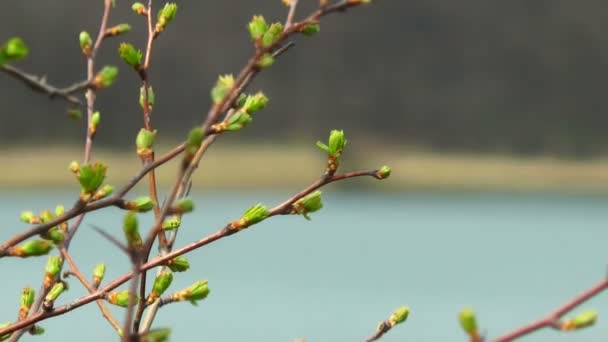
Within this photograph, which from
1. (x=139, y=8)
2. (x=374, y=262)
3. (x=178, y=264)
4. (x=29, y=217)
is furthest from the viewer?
(x=374, y=262)

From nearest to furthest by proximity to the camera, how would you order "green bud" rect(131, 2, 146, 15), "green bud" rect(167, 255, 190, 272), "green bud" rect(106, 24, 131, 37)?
"green bud" rect(167, 255, 190, 272) → "green bud" rect(106, 24, 131, 37) → "green bud" rect(131, 2, 146, 15)

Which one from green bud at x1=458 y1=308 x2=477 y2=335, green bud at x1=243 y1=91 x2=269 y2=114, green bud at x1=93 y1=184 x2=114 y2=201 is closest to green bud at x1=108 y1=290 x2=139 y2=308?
green bud at x1=93 y1=184 x2=114 y2=201

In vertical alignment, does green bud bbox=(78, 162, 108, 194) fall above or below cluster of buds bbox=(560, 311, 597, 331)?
above

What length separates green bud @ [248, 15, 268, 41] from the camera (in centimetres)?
104

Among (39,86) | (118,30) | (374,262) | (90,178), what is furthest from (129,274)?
(374,262)

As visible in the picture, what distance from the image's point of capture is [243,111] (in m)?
1.15

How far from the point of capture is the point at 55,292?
1271mm

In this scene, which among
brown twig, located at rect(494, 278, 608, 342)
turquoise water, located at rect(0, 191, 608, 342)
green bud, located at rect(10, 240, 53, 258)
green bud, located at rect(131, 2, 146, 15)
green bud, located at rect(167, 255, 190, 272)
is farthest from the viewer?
turquoise water, located at rect(0, 191, 608, 342)

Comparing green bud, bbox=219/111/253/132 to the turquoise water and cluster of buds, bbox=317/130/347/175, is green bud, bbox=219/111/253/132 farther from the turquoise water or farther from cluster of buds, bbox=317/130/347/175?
the turquoise water

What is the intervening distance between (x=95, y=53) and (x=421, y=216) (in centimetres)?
2903

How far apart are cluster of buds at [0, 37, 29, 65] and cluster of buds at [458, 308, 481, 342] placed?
39 cm

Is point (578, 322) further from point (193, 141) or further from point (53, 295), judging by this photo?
point (53, 295)

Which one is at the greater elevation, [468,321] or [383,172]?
[383,172]

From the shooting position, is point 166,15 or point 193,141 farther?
point 166,15
